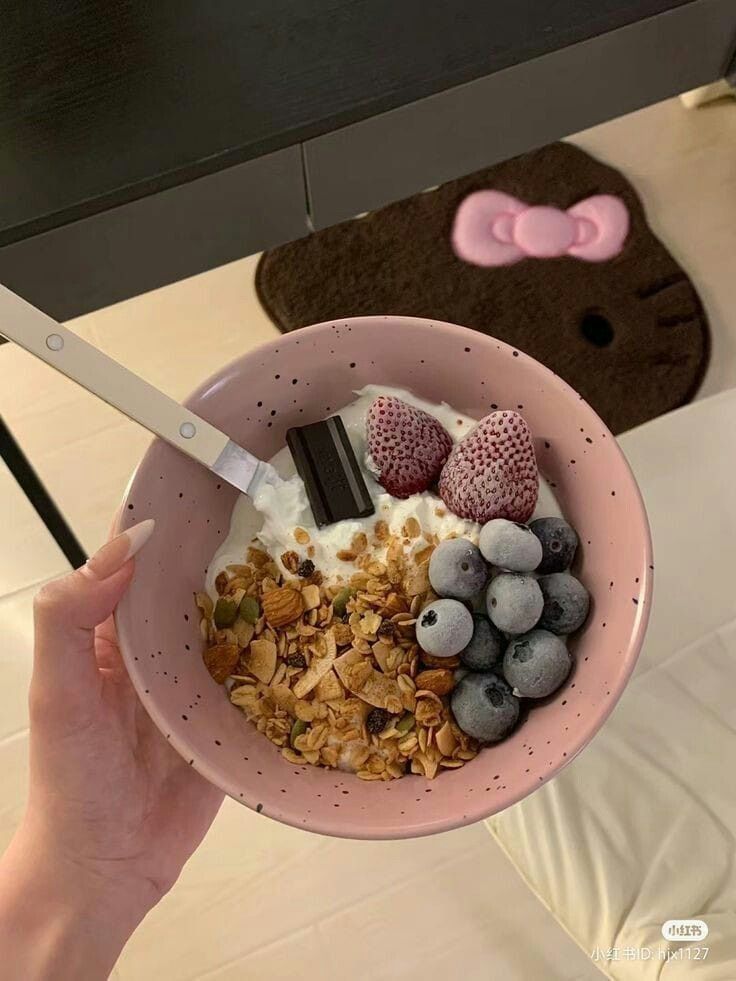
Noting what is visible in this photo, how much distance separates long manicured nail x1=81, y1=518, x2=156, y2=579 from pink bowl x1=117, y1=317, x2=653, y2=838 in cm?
2

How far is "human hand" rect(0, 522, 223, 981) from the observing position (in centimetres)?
70

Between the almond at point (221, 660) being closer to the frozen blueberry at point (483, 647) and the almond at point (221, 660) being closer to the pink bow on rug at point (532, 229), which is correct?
the frozen blueberry at point (483, 647)

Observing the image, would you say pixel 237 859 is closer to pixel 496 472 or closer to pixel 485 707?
pixel 485 707

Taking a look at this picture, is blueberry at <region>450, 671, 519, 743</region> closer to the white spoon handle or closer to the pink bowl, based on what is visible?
the pink bowl

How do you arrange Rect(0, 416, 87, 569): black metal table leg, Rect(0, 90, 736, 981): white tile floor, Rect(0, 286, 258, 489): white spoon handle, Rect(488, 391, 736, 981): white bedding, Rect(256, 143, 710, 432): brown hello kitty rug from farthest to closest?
Rect(256, 143, 710, 432): brown hello kitty rug < Rect(0, 416, 87, 569): black metal table leg < Rect(0, 90, 736, 981): white tile floor < Rect(488, 391, 736, 981): white bedding < Rect(0, 286, 258, 489): white spoon handle

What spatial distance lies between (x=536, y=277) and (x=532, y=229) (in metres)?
0.10

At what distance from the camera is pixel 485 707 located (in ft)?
2.16

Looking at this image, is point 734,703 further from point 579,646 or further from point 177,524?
point 177,524

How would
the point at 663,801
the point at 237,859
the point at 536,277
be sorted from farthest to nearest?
the point at 536,277 < the point at 237,859 < the point at 663,801

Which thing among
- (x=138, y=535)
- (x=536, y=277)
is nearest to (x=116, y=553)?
(x=138, y=535)

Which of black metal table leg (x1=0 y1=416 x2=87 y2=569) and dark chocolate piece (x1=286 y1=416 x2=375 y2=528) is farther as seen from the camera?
black metal table leg (x1=0 y1=416 x2=87 y2=569)

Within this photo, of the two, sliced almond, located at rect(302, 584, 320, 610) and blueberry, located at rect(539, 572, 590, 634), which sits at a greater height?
sliced almond, located at rect(302, 584, 320, 610)

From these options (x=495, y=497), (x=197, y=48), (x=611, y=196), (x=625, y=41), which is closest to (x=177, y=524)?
(x=495, y=497)

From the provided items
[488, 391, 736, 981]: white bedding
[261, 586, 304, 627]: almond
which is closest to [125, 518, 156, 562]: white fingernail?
[261, 586, 304, 627]: almond
